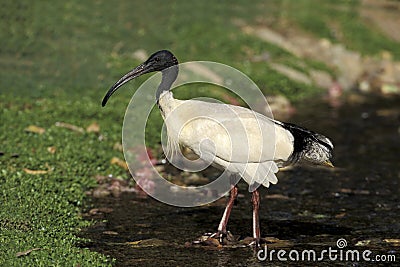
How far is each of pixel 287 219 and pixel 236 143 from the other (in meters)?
1.65

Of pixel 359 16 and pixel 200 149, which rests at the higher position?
pixel 359 16

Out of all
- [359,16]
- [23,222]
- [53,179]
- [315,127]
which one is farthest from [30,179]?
[359,16]

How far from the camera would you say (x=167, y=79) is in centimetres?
786

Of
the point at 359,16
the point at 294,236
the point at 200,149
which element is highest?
Result: the point at 359,16

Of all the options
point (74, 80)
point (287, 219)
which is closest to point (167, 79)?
point (287, 219)

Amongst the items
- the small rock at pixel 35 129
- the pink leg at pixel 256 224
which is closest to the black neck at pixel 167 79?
the pink leg at pixel 256 224

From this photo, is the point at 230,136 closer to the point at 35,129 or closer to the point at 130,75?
the point at 130,75

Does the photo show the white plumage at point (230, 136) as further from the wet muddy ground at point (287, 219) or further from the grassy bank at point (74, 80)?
the grassy bank at point (74, 80)

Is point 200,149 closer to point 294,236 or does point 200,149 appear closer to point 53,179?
point 294,236

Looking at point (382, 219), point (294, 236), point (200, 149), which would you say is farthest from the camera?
point (382, 219)

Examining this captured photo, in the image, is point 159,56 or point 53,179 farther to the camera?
point 53,179

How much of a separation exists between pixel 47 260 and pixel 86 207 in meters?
1.95

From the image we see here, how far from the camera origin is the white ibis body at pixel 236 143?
747cm

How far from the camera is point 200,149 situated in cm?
755
